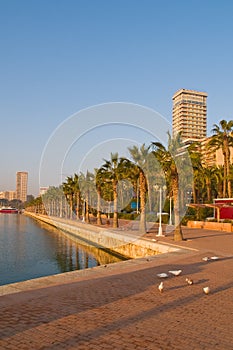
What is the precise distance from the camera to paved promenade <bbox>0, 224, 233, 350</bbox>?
553 cm

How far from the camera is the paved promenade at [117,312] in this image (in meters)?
5.53

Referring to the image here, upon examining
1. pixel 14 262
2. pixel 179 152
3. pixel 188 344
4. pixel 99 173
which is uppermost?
pixel 179 152

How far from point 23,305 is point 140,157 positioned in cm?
2718

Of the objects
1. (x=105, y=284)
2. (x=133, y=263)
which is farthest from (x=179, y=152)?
(x=105, y=284)

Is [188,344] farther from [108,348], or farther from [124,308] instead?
[124,308]

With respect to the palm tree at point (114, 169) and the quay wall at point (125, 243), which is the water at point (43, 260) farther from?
the palm tree at point (114, 169)

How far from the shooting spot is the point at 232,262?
14031mm

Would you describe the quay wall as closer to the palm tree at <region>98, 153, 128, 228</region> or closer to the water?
the water

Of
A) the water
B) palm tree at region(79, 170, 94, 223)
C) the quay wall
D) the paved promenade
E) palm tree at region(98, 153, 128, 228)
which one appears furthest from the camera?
palm tree at region(79, 170, 94, 223)

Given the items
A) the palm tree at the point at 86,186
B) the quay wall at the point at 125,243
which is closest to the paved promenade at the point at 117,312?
the quay wall at the point at 125,243

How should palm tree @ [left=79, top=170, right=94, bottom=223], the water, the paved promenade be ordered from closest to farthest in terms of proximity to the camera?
the paved promenade < the water < palm tree @ [left=79, top=170, right=94, bottom=223]

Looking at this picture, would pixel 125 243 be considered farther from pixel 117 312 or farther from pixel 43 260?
pixel 117 312

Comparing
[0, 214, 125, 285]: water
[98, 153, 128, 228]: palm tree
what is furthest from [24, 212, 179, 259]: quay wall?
[98, 153, 128, 228]: palm tree

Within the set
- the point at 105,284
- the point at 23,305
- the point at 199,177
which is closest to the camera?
the point at 23,305
